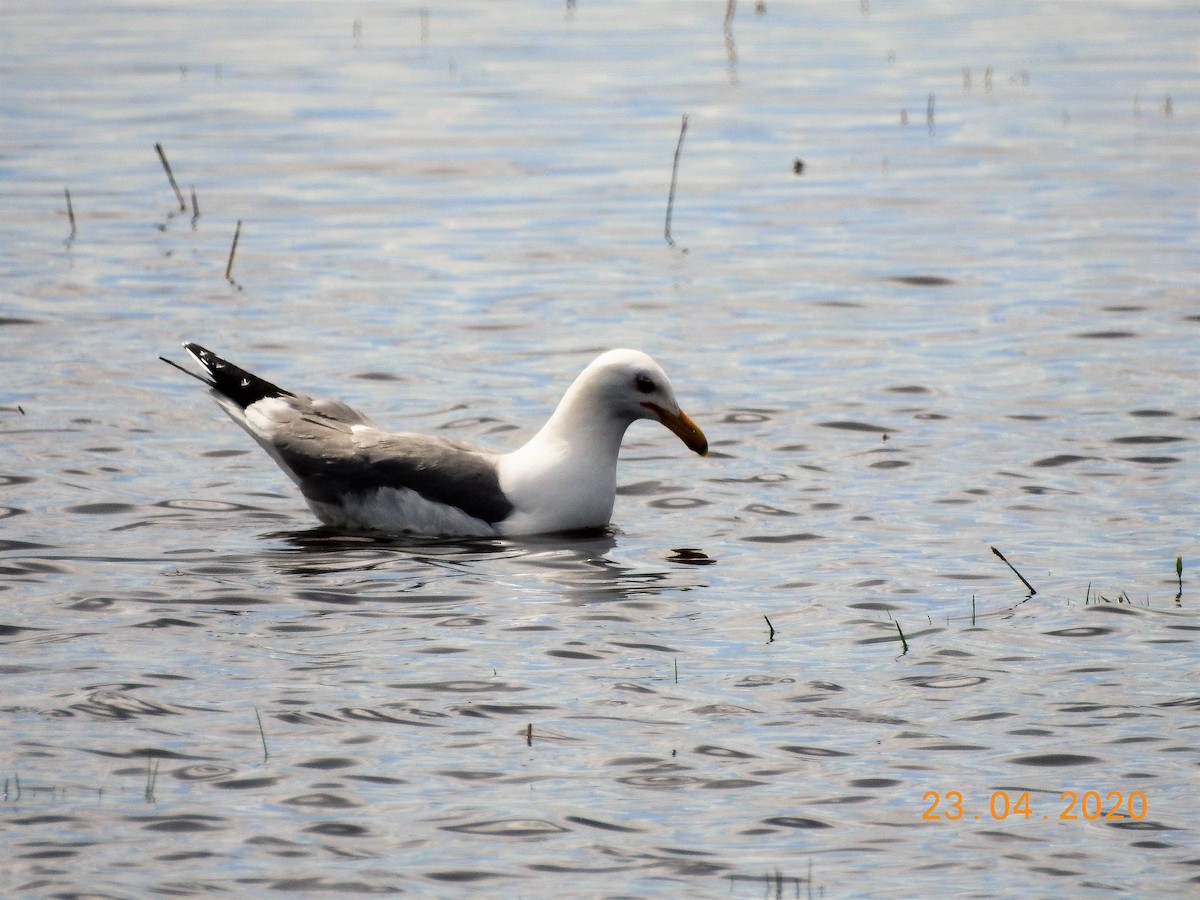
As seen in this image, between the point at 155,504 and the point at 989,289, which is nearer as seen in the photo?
the point at 155,504

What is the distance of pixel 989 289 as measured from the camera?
18.0 m

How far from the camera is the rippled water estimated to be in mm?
7887

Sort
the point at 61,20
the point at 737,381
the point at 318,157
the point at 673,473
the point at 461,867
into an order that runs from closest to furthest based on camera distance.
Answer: the point at 461,867 → the point at 673,473 → the point at 737,381 → the point at 318,157 → the point at 61,20

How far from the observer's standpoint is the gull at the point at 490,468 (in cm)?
1177

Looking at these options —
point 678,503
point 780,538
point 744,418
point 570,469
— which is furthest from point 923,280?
point 570,469

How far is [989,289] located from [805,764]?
10.4 m

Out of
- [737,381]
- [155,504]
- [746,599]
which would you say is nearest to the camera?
[746,599]

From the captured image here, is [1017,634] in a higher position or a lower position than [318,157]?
lower

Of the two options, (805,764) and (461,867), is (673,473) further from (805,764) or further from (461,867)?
(461,867)

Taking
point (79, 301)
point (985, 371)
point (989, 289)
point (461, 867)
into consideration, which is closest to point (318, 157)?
point (79, 301)

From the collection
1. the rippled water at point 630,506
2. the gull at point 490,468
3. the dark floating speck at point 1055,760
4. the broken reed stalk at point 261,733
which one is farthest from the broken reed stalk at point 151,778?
the gull at point 490,468
